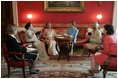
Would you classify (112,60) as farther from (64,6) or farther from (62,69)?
(64,6)

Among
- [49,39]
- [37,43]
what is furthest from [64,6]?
[37,43]

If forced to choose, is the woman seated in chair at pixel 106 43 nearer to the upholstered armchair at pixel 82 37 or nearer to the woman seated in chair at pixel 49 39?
the woman seated in chair at pixel 49 39

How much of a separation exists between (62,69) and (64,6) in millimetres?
2797

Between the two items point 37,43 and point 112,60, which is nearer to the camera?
point 112,60

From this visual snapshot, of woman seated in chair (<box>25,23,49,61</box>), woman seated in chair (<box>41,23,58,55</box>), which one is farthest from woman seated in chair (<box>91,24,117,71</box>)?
woman seated in chair (<box>41,23,58,55</box>)

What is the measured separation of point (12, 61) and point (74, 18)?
345cm

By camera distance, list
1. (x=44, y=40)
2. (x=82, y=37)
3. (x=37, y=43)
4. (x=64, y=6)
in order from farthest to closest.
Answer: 1. (x=64, y=6)
2. (x=82, y=37)
3. (x=44, y=40)
4. (x=37, y=43)

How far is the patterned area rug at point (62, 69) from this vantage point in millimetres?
4451

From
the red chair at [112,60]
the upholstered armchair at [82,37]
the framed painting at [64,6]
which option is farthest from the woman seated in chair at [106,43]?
the framed painting at [64,6]

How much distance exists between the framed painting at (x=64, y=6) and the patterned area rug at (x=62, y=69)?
1.89 meters

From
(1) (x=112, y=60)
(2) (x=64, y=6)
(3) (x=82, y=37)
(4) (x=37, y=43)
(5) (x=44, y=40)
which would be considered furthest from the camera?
(2) (x=64, y=6)

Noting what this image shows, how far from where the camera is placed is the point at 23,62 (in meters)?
4.11

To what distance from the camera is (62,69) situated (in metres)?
4.84

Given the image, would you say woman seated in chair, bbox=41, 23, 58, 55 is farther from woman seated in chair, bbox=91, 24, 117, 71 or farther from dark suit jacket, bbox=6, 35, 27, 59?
woman seated in chair, bbox=91, 24, 117, 71
